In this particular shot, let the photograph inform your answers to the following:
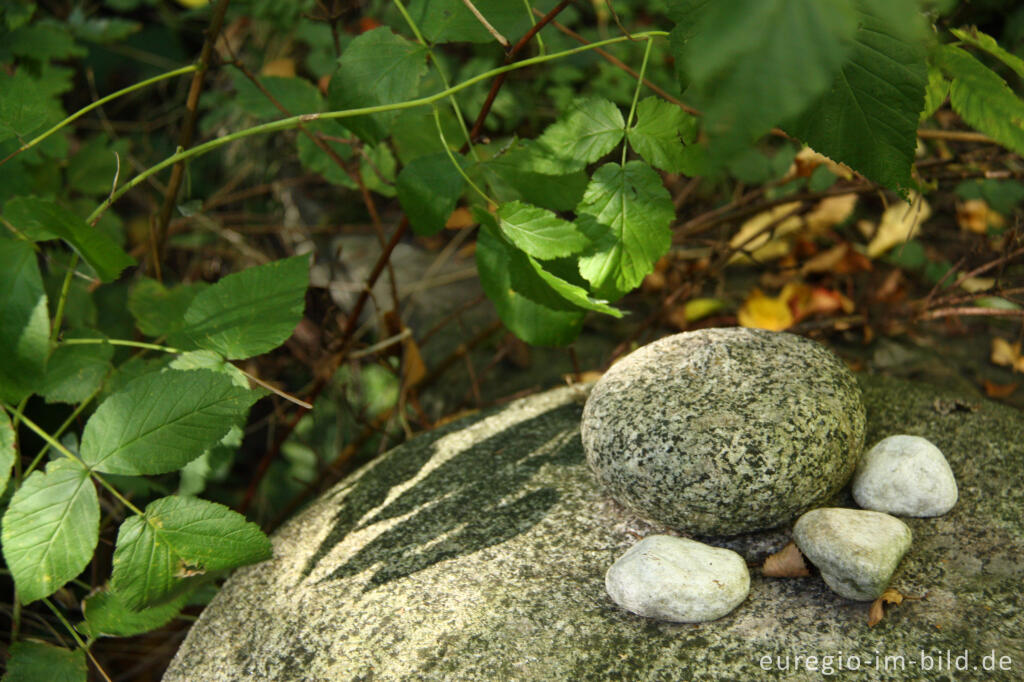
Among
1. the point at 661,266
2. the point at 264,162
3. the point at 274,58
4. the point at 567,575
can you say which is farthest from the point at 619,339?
the point at 274,58

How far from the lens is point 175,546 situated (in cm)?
131

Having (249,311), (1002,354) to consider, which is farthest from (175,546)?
(1002,354)

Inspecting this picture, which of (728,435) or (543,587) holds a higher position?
(728,435)

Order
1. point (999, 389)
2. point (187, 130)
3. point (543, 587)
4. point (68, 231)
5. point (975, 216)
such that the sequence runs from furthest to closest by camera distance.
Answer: point (975, 216) → point (999, 389) → point (187, 130) → point (543, 587) → point (68, 231)

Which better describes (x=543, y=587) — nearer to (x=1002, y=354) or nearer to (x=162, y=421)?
(x=162, y=421)

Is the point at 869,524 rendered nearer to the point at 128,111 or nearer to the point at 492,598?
the point at 492,598

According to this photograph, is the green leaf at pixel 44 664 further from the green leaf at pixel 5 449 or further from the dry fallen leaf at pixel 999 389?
the dry fallen leaf at pixel 999 389

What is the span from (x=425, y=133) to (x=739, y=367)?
97 centimetres

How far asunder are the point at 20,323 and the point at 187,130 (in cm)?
70

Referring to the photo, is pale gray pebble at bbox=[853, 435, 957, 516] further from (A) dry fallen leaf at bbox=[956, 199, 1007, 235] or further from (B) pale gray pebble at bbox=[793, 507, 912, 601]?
(A) dry fallen leaf at bbox=[956, 199, 1007, 235]

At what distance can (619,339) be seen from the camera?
9.27 ft

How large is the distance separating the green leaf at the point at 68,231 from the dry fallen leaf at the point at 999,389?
2.50m

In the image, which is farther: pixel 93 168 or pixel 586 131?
pixel 93 168

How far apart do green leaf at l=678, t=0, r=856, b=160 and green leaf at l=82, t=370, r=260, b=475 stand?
1.02m
